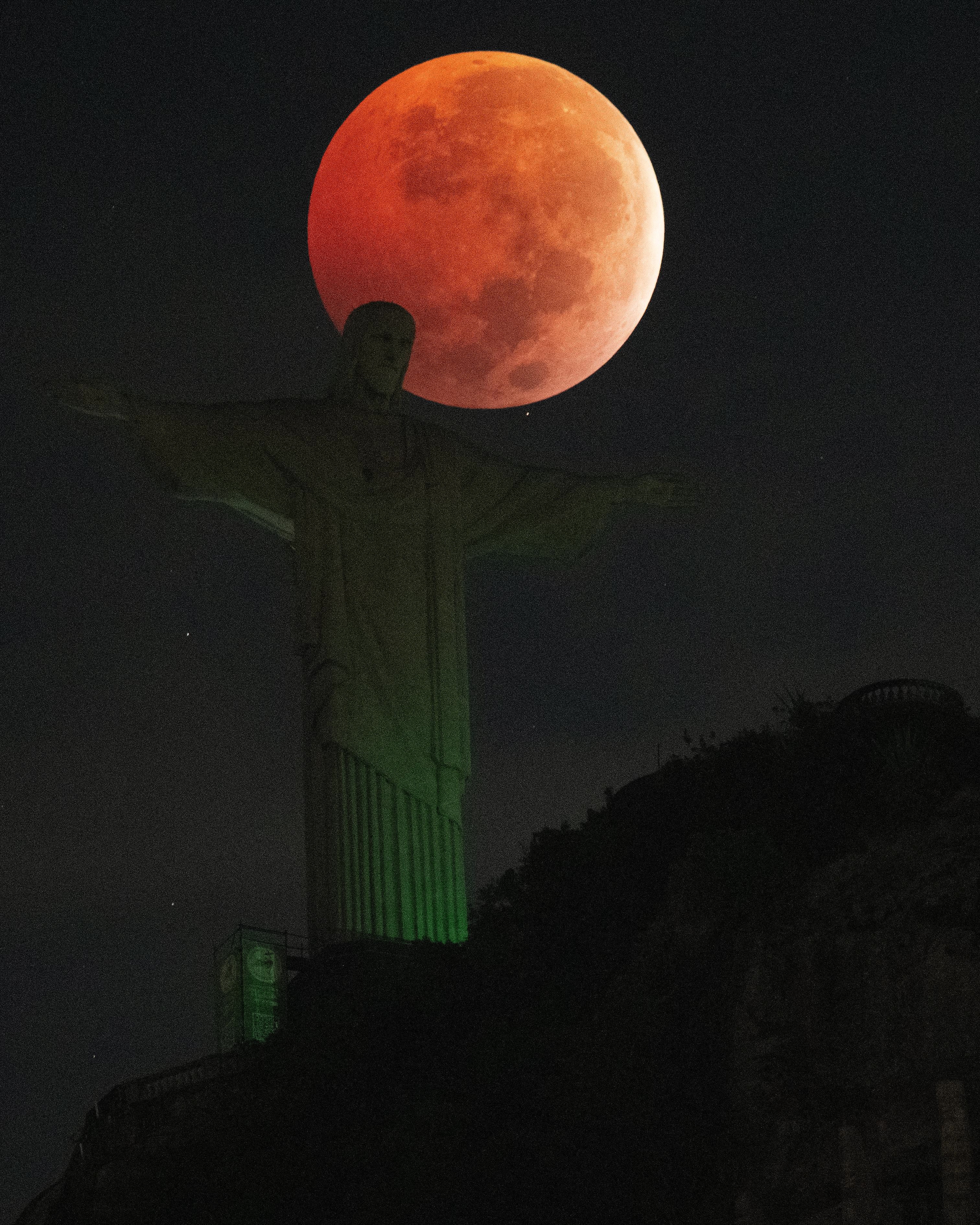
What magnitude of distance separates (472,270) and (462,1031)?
9.95 m

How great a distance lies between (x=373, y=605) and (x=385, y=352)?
127 inches

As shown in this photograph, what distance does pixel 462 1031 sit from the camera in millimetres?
20938

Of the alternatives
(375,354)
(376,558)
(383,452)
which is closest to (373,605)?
(376,558)

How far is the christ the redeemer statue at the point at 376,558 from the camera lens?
79.0 feet

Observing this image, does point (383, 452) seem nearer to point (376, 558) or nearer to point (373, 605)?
point (376, 558)

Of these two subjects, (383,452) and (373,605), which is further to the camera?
(383,452)

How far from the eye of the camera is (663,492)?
1098 inches

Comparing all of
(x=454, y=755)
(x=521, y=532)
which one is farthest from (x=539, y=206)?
(x=454, y=755)

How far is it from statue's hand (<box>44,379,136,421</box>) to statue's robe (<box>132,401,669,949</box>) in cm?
18

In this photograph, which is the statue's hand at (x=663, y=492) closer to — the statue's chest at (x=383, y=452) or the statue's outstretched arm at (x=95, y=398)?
the statue's chest at (x=383, y=452)

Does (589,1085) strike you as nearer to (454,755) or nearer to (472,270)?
(454,755)

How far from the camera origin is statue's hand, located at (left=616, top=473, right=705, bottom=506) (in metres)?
27.8

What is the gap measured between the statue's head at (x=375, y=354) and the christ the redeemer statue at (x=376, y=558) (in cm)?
2

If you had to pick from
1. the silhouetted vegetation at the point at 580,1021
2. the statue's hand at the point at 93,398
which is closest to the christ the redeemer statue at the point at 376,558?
the statue's hand at the point at 93,398
